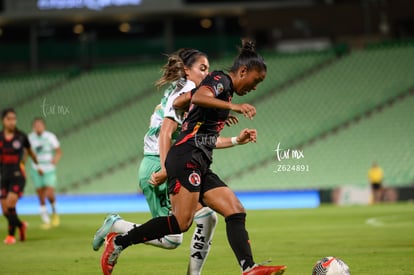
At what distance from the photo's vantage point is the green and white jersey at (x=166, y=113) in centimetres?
809

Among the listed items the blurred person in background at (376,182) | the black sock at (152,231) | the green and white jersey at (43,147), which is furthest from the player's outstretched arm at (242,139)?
the blurred person in background at (376,182)

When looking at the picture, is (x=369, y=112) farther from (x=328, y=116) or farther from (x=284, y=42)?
(x=284, y=42)

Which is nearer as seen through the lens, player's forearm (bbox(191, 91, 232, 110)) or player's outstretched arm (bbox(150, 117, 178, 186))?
player's forearm (bbox(191, 91, 232, 110))

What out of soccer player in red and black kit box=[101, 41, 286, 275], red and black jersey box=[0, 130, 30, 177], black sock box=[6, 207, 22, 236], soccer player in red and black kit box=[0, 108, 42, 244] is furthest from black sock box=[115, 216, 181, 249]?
red and black jersey box=[0, 130, 30, 177]

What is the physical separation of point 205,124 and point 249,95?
2541cm

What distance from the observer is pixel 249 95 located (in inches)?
1299

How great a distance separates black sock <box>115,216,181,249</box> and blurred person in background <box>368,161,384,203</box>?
61.6 ft

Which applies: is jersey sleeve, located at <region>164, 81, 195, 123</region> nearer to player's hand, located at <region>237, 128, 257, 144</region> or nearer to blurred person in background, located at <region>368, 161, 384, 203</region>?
player's hand, located at <region>237, 128, 257, 144</region>

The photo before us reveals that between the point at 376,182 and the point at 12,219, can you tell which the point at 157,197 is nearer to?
the point at 12,219

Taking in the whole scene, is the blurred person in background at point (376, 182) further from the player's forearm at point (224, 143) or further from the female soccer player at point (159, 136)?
the player's forearm at point (224, 143)

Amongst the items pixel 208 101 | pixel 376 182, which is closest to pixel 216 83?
pixel 208 101

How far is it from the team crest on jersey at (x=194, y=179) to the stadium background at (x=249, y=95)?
1817cm

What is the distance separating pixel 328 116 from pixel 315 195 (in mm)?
5130

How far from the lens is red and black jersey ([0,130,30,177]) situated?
1460cm
